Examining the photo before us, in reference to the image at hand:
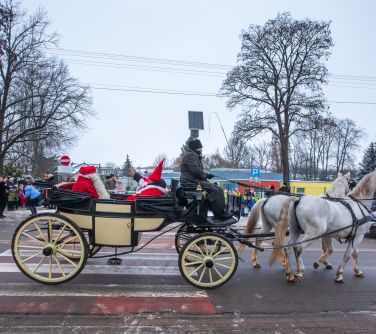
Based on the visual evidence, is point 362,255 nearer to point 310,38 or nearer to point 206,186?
point 206,186

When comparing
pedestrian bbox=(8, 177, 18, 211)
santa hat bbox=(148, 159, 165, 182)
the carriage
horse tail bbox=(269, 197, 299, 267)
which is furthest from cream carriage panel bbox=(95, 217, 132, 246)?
pedestrian bbox=(8, 177, 18, 211)

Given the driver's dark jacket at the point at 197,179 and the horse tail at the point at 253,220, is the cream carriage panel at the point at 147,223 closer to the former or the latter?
the driver's dark jacket at the point at 197,179

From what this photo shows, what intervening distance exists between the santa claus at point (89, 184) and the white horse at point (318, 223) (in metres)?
2.92

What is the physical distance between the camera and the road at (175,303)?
4.57 m

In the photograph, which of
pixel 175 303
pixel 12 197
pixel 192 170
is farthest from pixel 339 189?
pixel 12 197

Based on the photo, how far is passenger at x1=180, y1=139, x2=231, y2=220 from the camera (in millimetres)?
6461

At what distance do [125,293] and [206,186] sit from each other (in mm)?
1985

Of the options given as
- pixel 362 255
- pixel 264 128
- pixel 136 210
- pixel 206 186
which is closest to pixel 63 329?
pixel 136 210

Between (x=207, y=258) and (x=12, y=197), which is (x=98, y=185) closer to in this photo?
(x=207, y=258)

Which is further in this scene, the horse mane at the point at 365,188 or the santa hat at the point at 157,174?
the horse mane at the point at 365,188

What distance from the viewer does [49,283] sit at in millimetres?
5781

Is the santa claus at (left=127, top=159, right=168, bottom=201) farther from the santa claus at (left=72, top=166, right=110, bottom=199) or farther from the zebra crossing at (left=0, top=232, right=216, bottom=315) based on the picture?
the zebra crossing at (left=0, top=232, right=216, bottom=315)

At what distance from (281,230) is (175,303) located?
2.33m

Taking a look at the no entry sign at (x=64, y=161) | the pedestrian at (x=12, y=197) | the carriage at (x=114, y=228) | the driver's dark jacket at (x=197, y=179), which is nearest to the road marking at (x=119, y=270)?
the carriage at (x=114, y=228)
